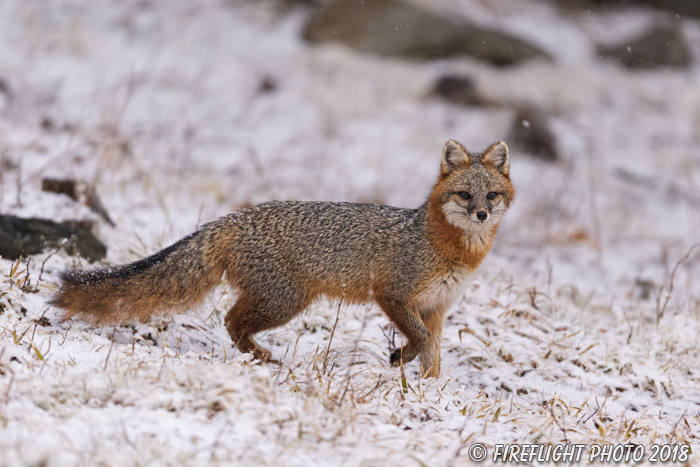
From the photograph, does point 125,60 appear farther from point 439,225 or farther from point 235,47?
point 439,225

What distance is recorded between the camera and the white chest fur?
567 centimetres

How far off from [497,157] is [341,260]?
5.40ft

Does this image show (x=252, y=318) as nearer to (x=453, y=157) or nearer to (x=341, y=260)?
(x=341, y=260)

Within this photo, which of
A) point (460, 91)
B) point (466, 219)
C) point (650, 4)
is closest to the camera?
point (466, 219)

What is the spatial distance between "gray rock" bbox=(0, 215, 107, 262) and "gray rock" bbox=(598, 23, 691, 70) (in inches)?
627

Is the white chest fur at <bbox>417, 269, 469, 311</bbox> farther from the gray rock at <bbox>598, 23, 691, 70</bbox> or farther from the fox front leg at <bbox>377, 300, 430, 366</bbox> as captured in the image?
the gray rock at <bbox>598, 23, 691, 70</bbox>

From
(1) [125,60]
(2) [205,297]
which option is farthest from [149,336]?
(1) [125,60]

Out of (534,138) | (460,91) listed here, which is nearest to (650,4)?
(460,91)

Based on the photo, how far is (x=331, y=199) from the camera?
481 inches

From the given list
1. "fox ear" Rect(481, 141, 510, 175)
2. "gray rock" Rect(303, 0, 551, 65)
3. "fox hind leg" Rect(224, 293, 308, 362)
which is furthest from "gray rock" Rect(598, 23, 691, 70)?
"fox hind leg" Rect(224, 293, 308, 362)

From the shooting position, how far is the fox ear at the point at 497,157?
579 centimetres

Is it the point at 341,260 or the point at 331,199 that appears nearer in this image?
the point at 341,260

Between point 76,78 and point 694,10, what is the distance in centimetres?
1736

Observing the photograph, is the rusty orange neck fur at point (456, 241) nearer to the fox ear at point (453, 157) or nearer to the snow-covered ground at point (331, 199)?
the fox ear at point (453, 157)
